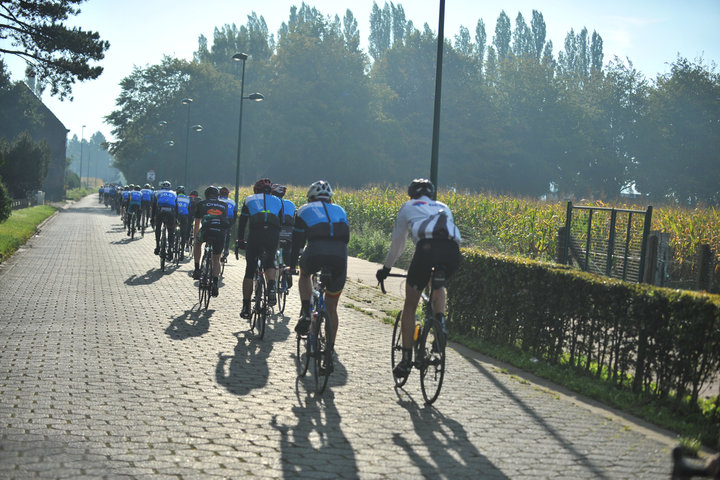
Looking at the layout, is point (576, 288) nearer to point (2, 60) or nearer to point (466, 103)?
point (2, 60)

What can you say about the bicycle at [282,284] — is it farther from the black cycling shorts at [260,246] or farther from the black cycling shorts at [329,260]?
the black cycling shorts at [329,260]

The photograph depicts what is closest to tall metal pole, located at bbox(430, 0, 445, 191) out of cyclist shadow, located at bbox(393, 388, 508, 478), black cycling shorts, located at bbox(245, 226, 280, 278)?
black cycling shorts, located at bbox(245, 226, 280, 278)

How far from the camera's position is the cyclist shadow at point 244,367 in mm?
7082

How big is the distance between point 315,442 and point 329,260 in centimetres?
214

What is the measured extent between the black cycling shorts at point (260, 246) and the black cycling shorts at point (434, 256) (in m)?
3.50

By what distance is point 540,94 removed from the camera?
87.7 m

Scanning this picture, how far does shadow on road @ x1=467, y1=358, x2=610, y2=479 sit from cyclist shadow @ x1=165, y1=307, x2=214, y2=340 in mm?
3563

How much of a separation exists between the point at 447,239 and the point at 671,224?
12469 mm

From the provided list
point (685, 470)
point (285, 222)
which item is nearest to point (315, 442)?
point (685, 470)

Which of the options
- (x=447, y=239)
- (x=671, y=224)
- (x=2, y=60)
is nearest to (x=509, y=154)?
(x=2, y=60)

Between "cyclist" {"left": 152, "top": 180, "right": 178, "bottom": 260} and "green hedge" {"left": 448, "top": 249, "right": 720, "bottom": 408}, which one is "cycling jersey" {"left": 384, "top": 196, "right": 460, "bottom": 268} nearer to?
"green hedge" {"left": 448, "top": 249, "right": 720, "bottom": 408}

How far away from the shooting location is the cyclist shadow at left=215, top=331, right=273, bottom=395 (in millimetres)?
7082

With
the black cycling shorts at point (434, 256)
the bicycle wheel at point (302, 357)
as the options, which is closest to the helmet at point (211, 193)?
the bicycle wheel at point (302, 357)

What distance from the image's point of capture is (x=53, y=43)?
2580 cm
